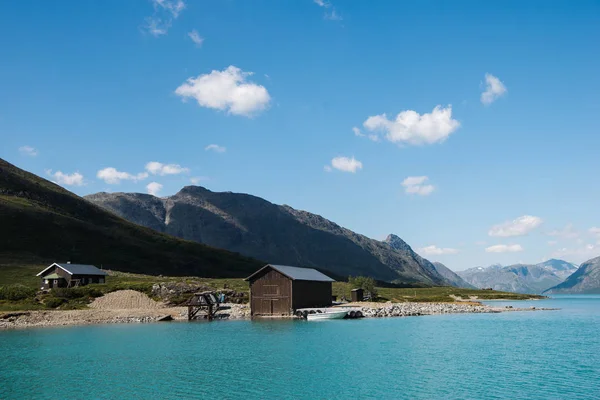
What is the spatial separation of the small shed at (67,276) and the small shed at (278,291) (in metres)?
42.4

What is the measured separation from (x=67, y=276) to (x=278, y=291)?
160 ft

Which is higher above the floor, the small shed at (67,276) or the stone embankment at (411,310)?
the small shed at (67,276)

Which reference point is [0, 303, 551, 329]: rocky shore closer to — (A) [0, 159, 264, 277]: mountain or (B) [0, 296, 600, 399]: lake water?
(B) [0, 296, 600, 399]: lake water

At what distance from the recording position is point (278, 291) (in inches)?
3282

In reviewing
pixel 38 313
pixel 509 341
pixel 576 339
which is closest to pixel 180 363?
pixel 509 341

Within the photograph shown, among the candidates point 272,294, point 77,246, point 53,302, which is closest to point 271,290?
point 272,294

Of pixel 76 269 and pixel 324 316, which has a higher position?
pixel 76 269

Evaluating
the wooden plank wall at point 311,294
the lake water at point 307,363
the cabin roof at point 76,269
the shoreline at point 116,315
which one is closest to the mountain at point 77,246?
the cabin roof at point 76,269

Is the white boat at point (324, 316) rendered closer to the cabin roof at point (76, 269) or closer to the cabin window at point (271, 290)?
the cabin window at point (271, 290)

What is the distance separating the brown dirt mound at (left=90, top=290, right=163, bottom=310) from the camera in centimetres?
9163

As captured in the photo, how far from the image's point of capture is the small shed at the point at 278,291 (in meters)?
82.6

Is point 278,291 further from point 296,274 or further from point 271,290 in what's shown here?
point 296,274

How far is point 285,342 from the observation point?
2085 inches

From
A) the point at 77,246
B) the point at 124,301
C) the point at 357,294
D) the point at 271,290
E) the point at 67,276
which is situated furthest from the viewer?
the point at 77,246
